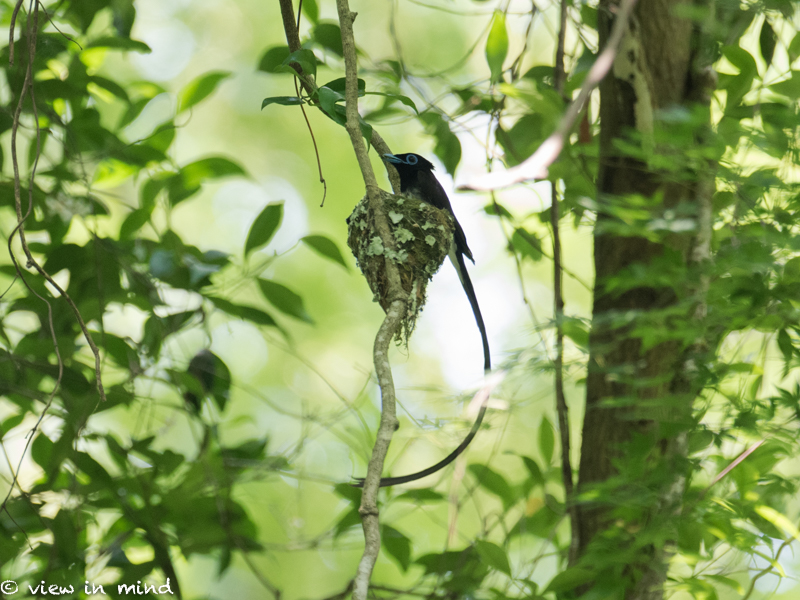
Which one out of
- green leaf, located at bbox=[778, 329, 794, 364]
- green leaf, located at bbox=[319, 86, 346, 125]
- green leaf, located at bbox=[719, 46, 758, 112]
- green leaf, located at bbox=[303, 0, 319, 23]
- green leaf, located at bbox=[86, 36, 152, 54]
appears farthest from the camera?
green leaf, located at bbox=[86, 36, 152, 54]

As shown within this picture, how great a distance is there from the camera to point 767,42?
2.77m

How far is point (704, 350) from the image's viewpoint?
7.85 feet

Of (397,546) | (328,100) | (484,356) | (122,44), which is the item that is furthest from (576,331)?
(122,44)

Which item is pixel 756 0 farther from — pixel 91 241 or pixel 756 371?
pixel 91 241

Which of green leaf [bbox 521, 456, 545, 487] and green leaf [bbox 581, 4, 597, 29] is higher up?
green leaf [bbox 581, 4, 597, 29]

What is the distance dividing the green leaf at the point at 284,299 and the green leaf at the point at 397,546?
37.2 inches

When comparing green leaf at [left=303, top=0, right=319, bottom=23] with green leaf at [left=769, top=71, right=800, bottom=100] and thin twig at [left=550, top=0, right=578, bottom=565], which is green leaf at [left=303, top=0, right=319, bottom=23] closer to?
thin twig at [left=550, top=0, right=578, bottom=565]

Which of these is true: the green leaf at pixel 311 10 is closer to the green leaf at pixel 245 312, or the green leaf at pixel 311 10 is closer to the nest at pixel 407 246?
the nest at pixel 407 246

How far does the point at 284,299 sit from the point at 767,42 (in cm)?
223

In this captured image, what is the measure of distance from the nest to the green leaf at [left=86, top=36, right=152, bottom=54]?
1032mm

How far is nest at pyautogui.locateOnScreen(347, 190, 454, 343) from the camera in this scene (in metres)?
2.57

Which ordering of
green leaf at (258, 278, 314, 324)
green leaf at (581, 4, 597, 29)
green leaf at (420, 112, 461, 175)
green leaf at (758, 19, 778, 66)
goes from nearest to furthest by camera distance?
green leaf at (758, 19, 778, 66), green leaf at (258, 278, 314, 324), green leaf at (420, 112, 461, 175), green leaf at (581, 4, 597, 29)

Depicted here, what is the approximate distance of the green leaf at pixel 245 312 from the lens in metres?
2.81

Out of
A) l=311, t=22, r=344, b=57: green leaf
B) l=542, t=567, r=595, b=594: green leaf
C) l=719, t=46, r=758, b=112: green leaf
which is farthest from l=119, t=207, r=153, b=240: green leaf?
l=719, t=46, r=758, b=112: green leaf
